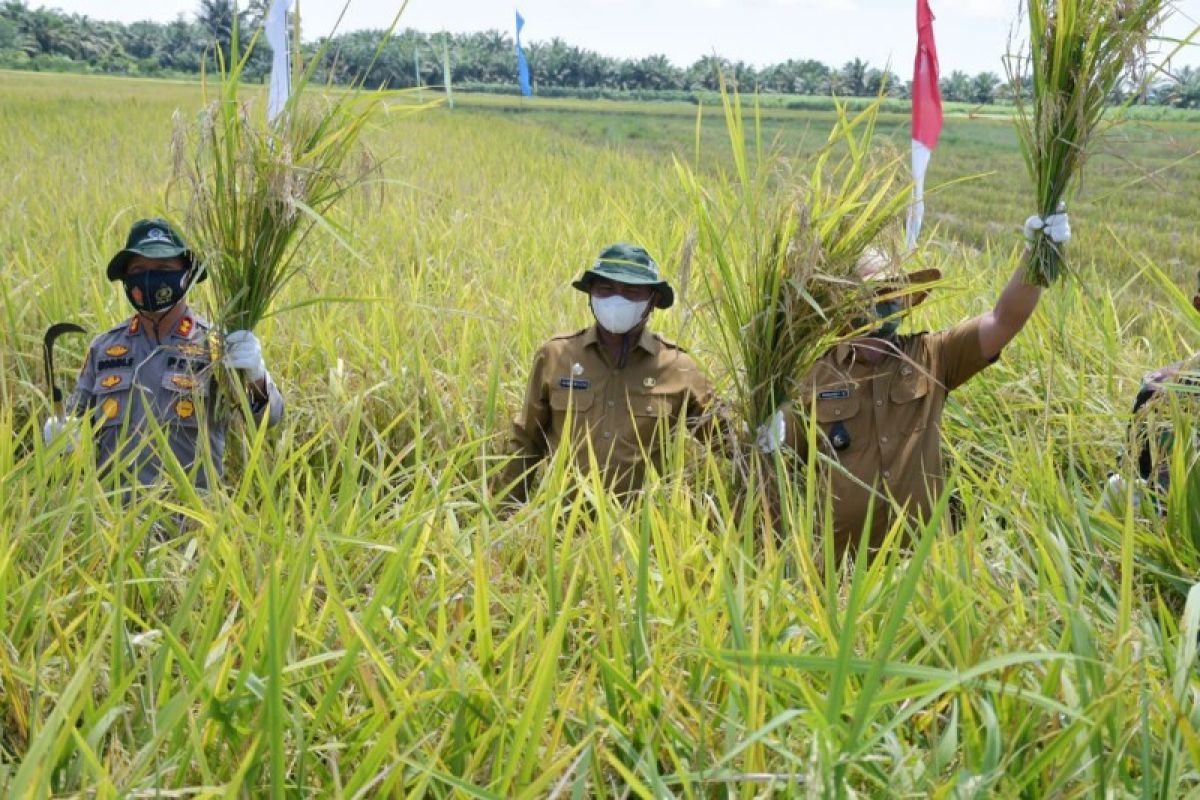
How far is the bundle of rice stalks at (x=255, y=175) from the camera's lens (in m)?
1.99

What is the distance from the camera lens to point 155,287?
2477 mm

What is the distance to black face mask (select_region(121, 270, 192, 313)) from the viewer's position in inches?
97.3

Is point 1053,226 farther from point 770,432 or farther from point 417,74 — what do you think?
point 417,74

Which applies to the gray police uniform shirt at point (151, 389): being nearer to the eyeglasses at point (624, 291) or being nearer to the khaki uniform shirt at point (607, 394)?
the khaki uniform shirt at point (607, 394)

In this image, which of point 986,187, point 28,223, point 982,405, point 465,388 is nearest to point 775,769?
point 465,388

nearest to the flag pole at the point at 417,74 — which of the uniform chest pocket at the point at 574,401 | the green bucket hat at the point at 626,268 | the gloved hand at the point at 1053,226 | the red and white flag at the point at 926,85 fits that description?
the green bucket hat at the point at 626,268

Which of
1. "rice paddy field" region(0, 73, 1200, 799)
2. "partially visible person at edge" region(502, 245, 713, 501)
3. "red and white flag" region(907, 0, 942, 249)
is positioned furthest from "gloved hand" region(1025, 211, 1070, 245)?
"red and white flag" region(907, 0, 942, 249)

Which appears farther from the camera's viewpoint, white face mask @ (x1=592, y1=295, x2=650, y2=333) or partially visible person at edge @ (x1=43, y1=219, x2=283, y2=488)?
white face mask @ (x1=592, y1=295, x2=650, y2=333)

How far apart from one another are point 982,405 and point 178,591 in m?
2.79

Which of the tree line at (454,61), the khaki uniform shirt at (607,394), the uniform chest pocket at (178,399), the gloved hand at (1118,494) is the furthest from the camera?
the tree line at (454,61)

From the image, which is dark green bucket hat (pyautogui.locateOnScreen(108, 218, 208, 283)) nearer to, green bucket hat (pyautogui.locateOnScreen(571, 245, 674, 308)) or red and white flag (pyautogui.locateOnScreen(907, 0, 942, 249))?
green bucket hat (pyautogui.locateOnScreen(571, 245, 674, 308))

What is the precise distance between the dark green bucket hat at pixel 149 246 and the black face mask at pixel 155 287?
0.14 ft

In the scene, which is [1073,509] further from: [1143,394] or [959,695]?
[959,695]

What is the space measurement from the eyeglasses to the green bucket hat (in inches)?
1.0
